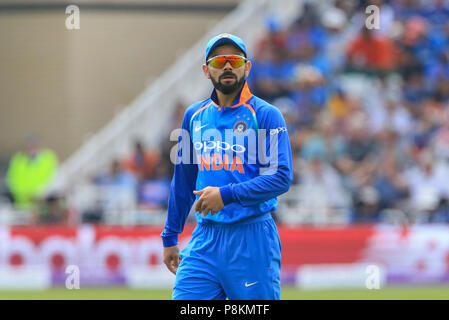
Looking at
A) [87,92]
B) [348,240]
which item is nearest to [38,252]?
[348,240]

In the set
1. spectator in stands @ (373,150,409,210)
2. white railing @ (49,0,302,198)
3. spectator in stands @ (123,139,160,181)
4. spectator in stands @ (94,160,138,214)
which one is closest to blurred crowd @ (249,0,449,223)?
spectator in stands @ (373,150,409,210)

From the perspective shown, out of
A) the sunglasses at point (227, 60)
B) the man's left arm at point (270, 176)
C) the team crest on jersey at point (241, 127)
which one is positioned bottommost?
the man's left arm at point (270, 176)

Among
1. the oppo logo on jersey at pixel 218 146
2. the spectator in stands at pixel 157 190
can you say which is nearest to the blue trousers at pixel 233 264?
the oppo logo on jersey at pixel 218 146

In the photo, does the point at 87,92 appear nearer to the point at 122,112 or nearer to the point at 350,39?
the point at 122,112

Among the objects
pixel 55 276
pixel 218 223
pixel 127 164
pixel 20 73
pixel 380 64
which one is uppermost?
pixel 20 73

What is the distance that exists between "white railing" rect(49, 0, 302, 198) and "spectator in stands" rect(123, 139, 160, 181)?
8.18ft

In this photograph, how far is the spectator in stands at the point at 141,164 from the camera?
567 inches

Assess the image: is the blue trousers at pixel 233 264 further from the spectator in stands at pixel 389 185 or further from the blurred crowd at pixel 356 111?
the spectator in stands at pixel 389 185

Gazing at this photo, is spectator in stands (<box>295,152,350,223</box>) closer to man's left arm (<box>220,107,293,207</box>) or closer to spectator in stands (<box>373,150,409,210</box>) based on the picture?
spectator in stands (<box>373,150,409,210</box>)

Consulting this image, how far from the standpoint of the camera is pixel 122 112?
1862 cm

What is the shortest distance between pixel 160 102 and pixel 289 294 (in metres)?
6.44

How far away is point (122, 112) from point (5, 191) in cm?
311

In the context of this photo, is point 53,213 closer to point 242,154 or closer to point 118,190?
point 118,190

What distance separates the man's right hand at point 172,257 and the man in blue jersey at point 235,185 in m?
0.25
